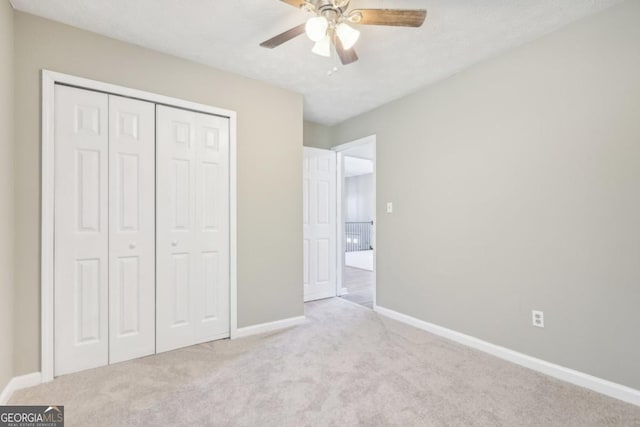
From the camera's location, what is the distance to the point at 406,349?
2621 mm

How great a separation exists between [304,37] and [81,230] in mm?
2237

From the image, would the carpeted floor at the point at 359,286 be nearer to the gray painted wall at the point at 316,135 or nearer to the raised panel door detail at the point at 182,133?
the gray painted wall at the point at 316,135

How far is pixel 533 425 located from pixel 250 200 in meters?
2.66

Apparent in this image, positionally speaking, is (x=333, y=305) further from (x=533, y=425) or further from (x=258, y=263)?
(x=533, y=425)

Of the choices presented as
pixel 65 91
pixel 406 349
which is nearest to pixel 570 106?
pixel 406 349

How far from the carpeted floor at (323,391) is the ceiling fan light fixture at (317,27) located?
221 centimetres

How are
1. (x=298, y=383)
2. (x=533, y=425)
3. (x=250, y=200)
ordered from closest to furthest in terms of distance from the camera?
(x=533, y=425) → (x=298, y=383) → (x=250, y=200)

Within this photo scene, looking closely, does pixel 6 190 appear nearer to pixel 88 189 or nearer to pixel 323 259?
pixel 88 189

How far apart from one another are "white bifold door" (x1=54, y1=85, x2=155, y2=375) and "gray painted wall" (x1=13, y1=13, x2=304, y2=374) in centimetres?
14

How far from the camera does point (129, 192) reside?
2.38m

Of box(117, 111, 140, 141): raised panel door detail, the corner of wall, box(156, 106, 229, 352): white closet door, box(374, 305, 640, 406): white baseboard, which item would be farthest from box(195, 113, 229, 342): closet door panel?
box(374, 305, 640, 406): white baseboard

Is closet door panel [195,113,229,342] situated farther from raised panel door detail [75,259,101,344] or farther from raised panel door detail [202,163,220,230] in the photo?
raised panel door detail [75,259,101,344]

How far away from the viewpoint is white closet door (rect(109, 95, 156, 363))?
232 cm

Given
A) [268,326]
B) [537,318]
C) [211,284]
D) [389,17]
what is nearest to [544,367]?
[537,318]
